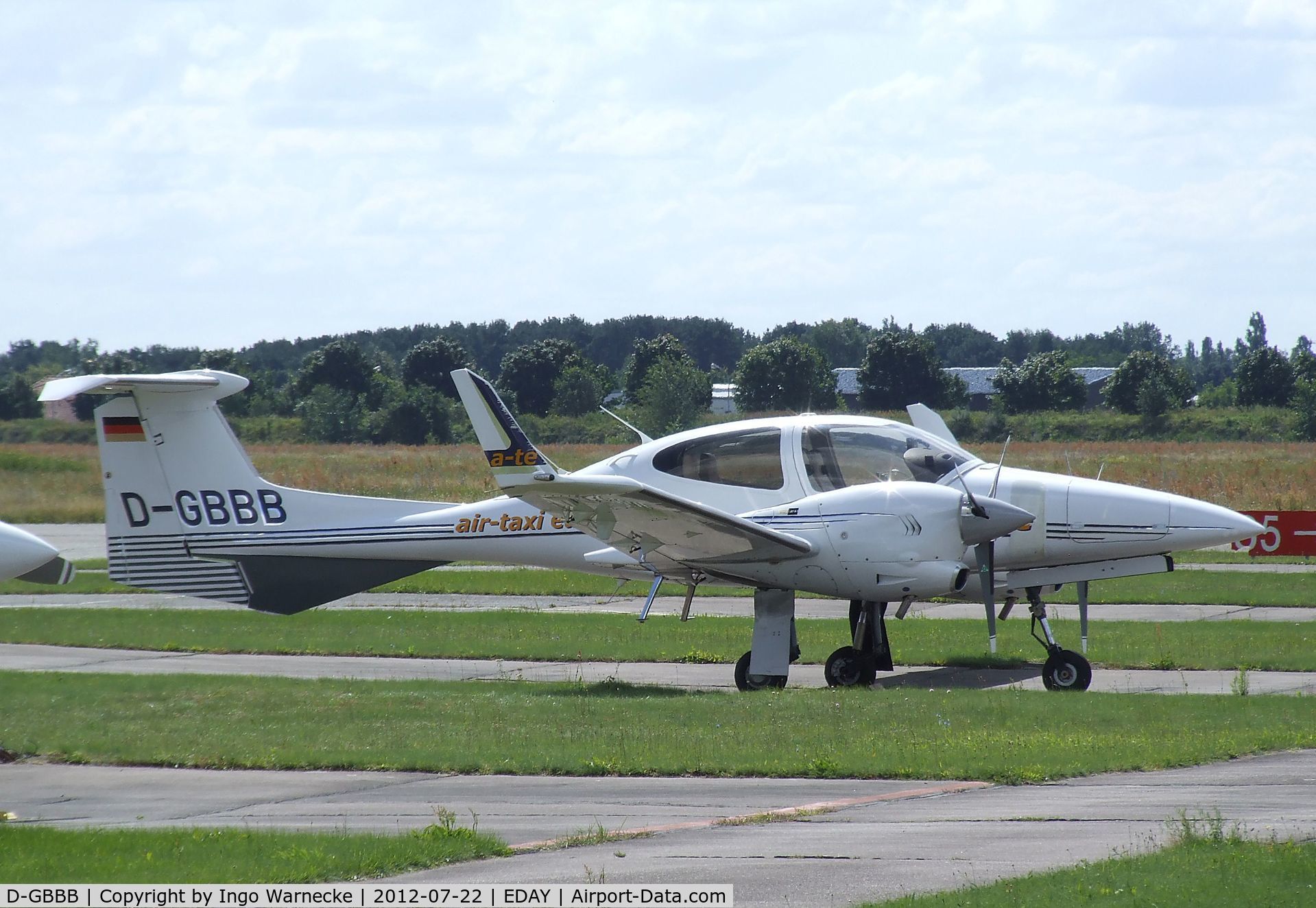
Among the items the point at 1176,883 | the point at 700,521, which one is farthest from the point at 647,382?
the point at 1176,883

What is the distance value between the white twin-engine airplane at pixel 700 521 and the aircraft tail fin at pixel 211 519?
0.08 feet

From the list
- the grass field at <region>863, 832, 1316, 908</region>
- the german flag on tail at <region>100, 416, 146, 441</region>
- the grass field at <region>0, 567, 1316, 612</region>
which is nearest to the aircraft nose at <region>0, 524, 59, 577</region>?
the german flag on tail at <region>100, 416, 146, 441</region>

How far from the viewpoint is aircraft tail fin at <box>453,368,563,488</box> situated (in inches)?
510

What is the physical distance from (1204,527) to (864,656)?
12.3 ft

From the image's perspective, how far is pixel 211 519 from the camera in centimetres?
1742

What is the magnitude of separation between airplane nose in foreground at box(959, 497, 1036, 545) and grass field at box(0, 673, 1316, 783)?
158 centimetres

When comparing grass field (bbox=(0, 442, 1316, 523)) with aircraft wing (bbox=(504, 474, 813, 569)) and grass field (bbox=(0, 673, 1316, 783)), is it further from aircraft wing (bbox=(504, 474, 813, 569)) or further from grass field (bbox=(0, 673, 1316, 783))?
aircraft wing (bbox=(504, 474, 813, 569))

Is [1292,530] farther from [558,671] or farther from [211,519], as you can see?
[211,519]

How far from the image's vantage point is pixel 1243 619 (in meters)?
19.0

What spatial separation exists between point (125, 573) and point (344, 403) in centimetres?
3749

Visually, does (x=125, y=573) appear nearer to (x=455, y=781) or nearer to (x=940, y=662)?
(x=455, y=781)

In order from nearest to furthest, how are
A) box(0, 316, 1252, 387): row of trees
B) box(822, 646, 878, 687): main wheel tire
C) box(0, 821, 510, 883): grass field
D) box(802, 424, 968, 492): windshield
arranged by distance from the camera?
1. box(0, 821, 510, 883): grass field
2. box(822, 646, 878, 687): main wheel tire
3. box(802, 424, 968, 492): windshield
4. box(0, 316, 1252, 387): row of trees

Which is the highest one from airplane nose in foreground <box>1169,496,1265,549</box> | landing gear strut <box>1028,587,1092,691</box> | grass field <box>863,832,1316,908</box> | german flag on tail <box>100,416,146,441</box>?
german flag on tail <box>100,416,146,441</box>

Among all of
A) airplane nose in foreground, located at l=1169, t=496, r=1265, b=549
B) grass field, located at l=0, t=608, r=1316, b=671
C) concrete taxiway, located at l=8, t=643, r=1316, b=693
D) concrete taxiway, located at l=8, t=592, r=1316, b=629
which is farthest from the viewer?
concrete taxiway, located at l=8, t=592, r=1316, b=629
